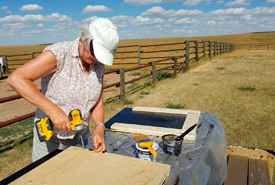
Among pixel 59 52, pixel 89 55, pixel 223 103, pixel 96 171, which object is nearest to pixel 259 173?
pixel 96 171

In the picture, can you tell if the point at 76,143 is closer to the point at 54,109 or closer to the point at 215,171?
the point at 54,109

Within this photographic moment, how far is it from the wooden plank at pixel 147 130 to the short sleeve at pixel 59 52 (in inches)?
28.9

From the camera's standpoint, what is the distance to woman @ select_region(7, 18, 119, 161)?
1.44 metres

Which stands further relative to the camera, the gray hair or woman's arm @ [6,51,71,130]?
the gray hair

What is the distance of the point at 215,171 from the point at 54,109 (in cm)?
138

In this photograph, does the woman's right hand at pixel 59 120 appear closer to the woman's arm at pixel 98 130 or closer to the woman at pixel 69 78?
the woman at pixel 69 78

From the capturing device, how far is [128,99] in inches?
238

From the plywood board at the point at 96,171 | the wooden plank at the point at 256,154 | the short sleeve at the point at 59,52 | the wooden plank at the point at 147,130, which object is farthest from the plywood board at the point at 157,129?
the wooden plank at the point at 256,154

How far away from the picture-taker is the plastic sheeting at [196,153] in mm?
1402

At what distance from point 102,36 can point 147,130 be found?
0.85 m

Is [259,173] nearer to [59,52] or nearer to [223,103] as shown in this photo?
[59,52]

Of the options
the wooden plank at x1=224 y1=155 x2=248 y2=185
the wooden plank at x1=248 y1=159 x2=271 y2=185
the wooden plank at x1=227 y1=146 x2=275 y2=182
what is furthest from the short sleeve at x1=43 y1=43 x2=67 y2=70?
the wooden plank at x1=227 y1=146 x2=275 y2=182

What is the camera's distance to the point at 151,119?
2.26 meters

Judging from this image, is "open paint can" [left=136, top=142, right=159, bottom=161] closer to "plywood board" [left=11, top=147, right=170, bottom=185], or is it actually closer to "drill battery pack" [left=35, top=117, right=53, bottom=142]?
"plywood board" [left=11, top=147, right=170, bottom=185]
